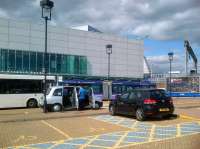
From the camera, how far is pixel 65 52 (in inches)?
2518

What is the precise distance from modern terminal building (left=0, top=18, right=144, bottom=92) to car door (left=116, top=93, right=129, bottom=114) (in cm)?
3275

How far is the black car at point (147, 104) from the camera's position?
53.6 feet

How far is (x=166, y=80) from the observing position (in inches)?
2312

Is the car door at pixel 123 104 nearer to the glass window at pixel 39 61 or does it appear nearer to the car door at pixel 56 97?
the car door at pixel 56 97

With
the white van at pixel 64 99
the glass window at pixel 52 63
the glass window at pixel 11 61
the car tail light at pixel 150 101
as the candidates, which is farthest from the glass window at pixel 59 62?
the car tail light at pixel 150 101

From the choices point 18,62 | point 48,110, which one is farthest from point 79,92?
point 18,62

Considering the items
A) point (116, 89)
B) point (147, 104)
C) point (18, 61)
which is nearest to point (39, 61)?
point (18, 61)

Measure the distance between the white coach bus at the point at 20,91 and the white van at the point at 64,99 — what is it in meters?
4.17

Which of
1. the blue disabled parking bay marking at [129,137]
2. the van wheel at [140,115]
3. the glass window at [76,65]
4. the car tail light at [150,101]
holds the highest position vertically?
the glass window at [76,65]

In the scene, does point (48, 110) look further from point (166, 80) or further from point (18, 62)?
point (166, 80)

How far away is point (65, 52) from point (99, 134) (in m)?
52.1

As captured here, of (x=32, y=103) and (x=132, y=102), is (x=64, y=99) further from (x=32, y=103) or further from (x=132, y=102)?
(x=132, y=102)

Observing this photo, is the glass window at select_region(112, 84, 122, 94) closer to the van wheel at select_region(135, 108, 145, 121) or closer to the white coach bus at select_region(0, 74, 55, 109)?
the white coach bus at select_region(0, 74, 55, 109)

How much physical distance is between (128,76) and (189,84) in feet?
68.5
